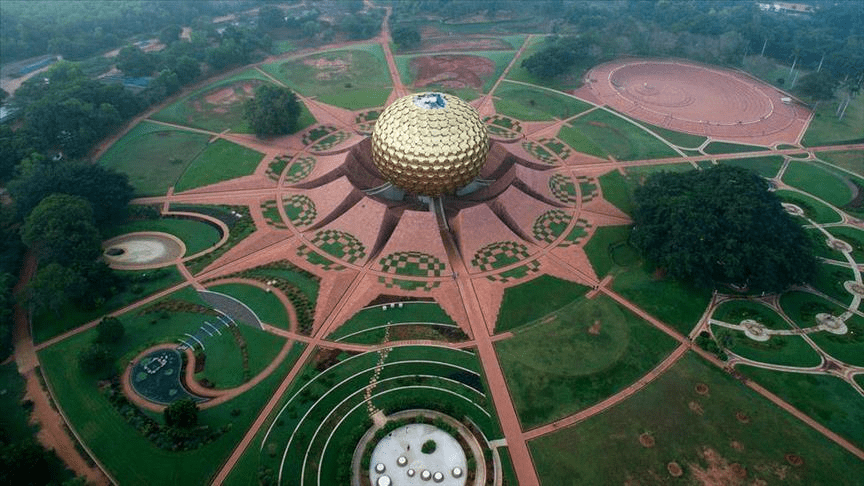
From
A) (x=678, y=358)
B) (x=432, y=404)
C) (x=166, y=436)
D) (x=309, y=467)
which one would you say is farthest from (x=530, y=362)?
(x=166, y=436)

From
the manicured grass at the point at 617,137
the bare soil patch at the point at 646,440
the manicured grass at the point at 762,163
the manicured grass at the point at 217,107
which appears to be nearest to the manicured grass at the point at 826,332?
the bare soil patch at the point at 646,440

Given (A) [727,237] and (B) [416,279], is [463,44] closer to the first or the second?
(B) [416,279]

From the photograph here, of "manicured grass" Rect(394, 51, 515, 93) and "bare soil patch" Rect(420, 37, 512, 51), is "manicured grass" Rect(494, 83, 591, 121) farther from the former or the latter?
"bare soil patch" Rect(420, 37, 512, 51)

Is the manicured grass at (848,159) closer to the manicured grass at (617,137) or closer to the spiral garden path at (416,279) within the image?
the spiral garden path at (416,279)

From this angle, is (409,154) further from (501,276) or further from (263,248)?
(263,248)

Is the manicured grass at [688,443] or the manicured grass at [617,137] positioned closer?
the manicured grass at [688,443]

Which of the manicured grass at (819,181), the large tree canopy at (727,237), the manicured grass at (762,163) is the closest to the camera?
the large tree canopy at (727,237)

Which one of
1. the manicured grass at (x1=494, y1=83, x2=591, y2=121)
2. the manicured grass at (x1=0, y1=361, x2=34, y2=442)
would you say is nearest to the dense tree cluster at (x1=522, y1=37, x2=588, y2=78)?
the manicured grass at (x1=494, y1=83, x2=591, y2=121)

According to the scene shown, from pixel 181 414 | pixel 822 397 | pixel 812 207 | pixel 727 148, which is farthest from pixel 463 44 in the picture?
pixel 181 414
